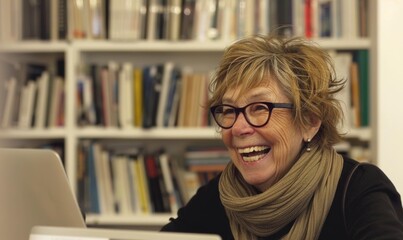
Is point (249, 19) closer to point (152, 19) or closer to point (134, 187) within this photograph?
point (152, 19)

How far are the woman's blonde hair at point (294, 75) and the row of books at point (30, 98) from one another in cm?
147

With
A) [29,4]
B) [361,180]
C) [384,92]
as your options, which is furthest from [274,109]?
[29,4]

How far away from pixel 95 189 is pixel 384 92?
1.40 meters

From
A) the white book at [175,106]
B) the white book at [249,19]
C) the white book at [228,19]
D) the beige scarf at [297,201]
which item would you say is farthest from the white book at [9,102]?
the beige scarf at [297,201]

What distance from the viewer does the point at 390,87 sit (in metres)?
2.73

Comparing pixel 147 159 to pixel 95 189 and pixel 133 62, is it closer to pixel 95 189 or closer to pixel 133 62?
pixel 95 189

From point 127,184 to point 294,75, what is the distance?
157cm

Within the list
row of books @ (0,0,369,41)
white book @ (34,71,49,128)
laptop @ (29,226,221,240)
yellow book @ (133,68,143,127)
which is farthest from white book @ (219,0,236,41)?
laptop @ (29,226,221,240)

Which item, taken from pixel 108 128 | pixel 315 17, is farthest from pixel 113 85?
pixel 315 17

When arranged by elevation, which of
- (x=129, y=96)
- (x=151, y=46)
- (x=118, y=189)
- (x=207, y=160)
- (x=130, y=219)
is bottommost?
(x=130, y=219)

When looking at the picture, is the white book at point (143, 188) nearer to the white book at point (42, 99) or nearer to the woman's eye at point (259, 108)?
the white book at point (42, 99)

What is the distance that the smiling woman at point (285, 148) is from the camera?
1485 millimetres

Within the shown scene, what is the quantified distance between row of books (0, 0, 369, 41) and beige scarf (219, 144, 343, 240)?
1375 millimetres

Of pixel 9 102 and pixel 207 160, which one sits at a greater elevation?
pixel 9 102
